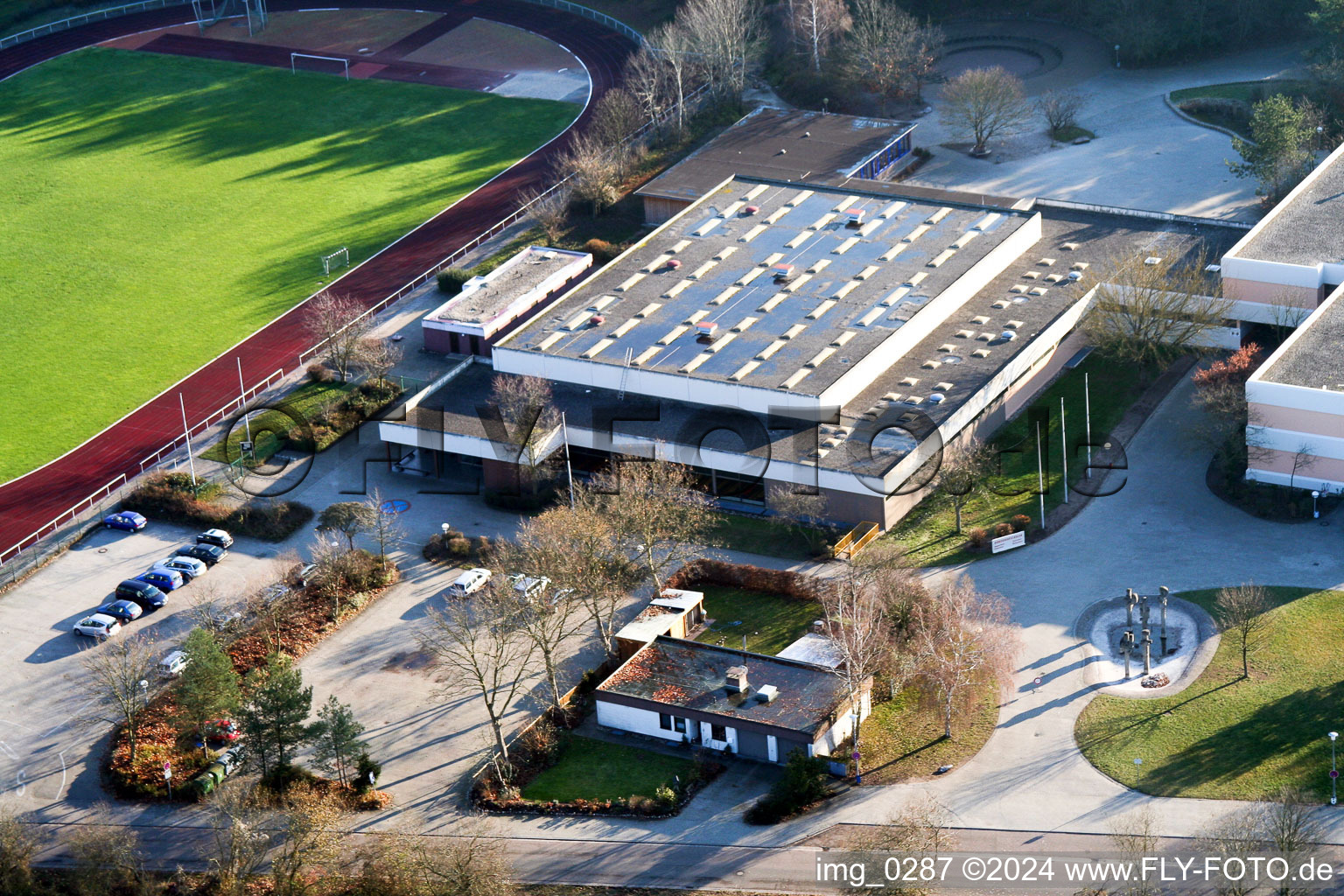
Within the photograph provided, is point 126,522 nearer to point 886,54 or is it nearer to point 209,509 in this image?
point 209,509

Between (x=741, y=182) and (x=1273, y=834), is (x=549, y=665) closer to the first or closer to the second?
(x=1273, y=834)

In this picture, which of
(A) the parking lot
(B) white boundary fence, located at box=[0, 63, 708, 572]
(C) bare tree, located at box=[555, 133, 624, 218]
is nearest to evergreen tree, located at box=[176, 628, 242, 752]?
(A) the parking lot

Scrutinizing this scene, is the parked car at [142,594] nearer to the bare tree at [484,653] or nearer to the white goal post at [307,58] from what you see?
the bare tree at [484,653]

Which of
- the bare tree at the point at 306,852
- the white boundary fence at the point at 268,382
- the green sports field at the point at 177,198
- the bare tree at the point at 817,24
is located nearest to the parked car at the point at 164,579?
the white boundary fence at the point at 268,382

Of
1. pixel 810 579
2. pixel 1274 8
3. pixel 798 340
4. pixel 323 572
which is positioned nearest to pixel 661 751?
pixel 810 579

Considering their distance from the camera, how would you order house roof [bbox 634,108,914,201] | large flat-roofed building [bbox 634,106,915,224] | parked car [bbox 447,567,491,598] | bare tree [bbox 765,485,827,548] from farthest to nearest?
1. house roof [bbox 634,108,914,201]
2. large flat-roofed building [bbox 634,106,915,224]
3. bare tree [bbox 765,485,827,548]
4. parked car [bbox 447,567,491,598]

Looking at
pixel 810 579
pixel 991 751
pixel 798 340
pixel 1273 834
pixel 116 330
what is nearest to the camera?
pixel 1273 834

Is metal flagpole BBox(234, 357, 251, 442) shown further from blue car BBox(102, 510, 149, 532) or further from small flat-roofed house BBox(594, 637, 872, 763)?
small flat-roofed house BBox(594, 637, 872, 763)
